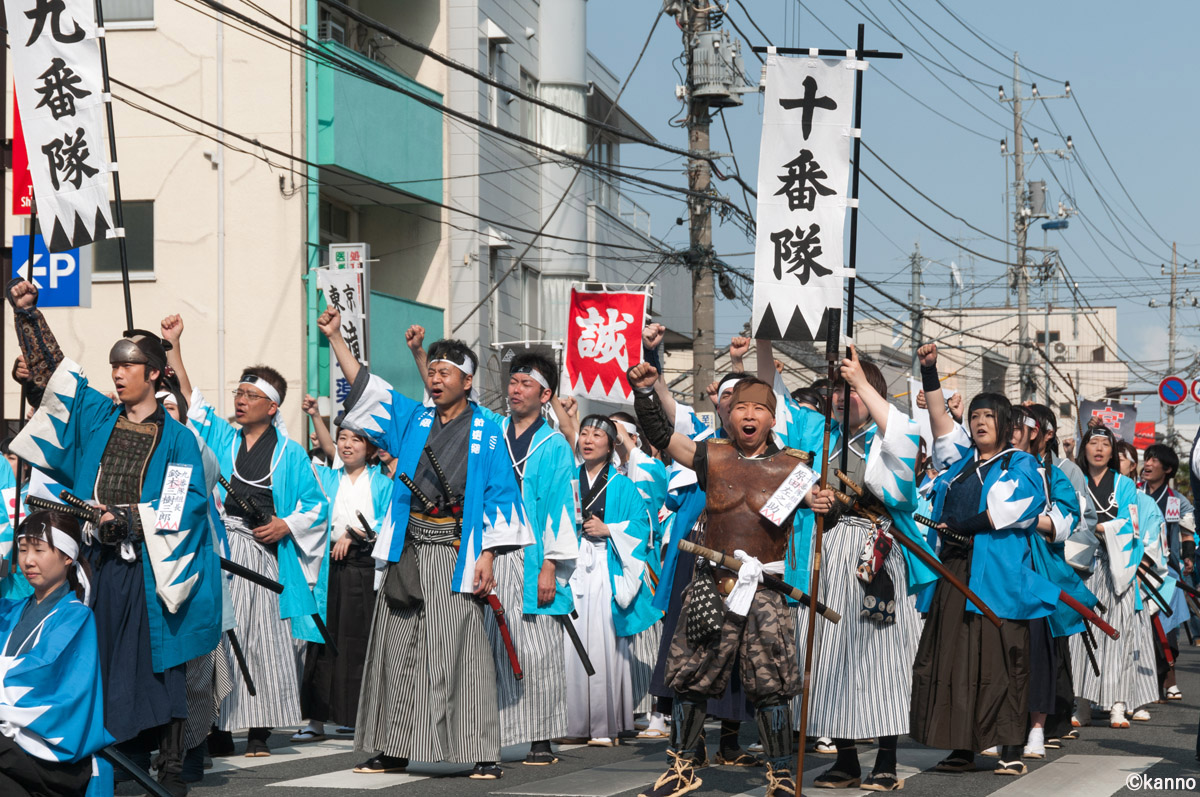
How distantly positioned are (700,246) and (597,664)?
8.86 metres

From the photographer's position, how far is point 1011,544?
7551 millimetres

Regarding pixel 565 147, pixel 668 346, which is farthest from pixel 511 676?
pixel 668 346

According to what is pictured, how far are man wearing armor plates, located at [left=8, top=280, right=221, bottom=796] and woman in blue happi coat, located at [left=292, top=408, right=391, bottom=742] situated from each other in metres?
2.67

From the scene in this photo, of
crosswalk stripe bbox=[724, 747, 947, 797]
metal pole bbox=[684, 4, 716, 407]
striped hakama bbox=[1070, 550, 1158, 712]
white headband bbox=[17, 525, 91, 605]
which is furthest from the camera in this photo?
metal pole bbox=[684, 4, 716, 407]

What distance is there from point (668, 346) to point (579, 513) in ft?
85.9

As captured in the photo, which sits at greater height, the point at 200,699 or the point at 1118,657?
the point at 200,699

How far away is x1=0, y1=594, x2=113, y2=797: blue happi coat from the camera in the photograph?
4855mm

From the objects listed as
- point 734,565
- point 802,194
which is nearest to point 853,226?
point 802,194

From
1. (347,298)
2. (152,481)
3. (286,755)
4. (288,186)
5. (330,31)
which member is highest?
(330,31)

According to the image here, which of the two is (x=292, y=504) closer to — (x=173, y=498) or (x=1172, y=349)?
(x=173, y=498)

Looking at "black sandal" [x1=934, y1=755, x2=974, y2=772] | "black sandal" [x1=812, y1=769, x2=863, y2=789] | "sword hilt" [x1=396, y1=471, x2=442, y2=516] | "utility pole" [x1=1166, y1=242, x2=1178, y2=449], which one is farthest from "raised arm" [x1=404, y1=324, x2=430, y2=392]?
"utility pole" [x1=1166, y1=242, x2=1178, y2=449]

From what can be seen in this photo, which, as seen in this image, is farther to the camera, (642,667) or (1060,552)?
(642,667)

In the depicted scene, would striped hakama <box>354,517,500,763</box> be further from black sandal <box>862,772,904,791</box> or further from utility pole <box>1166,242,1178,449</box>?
utility pole <box>1166,242,1178,449</box>

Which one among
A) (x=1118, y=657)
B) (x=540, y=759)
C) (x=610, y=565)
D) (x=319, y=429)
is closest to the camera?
(x=540, y=759)
